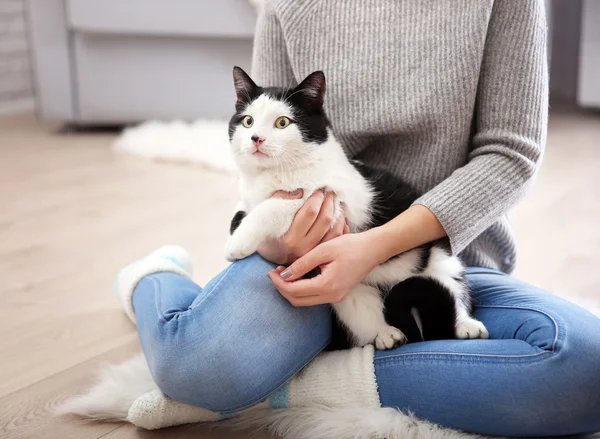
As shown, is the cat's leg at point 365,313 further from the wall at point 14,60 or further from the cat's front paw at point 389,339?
the wall at point 14,60

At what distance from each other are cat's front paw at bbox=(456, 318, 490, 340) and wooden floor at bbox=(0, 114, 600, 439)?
0.40 m

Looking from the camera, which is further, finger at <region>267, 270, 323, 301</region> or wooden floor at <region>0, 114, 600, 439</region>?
wooden floor at <region>0, 114, 600, 439</region>

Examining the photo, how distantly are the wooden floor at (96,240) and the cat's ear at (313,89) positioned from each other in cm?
55

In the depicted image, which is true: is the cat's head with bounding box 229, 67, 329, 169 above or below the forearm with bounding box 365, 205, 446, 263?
above

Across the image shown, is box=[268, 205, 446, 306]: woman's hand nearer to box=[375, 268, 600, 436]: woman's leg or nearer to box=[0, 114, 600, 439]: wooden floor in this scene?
box=[375, 268, 600, 436]: woman's leg

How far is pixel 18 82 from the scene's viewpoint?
13.7 ft

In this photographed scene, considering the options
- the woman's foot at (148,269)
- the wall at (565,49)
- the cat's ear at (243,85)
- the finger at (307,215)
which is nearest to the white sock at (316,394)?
the finger at (307,215)

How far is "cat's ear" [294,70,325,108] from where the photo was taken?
3.64 feet

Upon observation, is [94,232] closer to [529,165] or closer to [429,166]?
[429,166]

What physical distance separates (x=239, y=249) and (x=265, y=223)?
0.06 m

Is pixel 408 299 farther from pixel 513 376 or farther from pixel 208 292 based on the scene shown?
pixel 208 292

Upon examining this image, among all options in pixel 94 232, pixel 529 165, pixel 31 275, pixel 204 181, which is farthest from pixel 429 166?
pixel 204 181

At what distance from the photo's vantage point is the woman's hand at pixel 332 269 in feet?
3.45

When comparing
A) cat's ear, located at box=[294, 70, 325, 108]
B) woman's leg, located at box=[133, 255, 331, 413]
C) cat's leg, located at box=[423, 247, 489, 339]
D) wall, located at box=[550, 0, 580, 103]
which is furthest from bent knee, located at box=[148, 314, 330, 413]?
wall, located at box=[550, 0, 580, 103]
